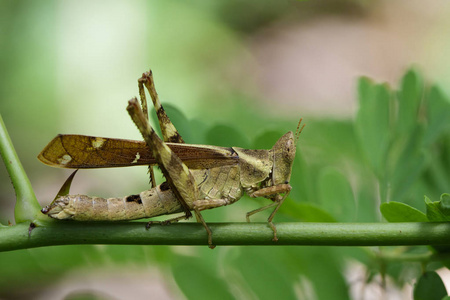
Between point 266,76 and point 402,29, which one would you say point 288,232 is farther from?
point 402,29

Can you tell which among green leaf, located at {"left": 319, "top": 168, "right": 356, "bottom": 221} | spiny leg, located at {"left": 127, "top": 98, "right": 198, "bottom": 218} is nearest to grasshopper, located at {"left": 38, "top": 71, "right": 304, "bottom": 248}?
spiny leg, located at {"left": 127, "top": 98, "right": 198, "bottom": 218}

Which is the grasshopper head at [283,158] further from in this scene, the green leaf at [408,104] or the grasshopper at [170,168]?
the green leaf at [408,104]

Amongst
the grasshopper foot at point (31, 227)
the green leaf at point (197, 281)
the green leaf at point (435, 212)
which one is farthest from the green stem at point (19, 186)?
the green leaf at point (435, 212)

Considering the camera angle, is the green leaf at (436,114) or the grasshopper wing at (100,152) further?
the green leaf at (436,114)

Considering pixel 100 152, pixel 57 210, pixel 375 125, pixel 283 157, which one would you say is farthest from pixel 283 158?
pixel 57 210

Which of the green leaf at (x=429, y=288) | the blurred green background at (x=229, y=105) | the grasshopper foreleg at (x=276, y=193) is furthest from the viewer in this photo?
the blurred green background at (x=229, y=105)

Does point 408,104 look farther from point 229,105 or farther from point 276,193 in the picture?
point 229,105
